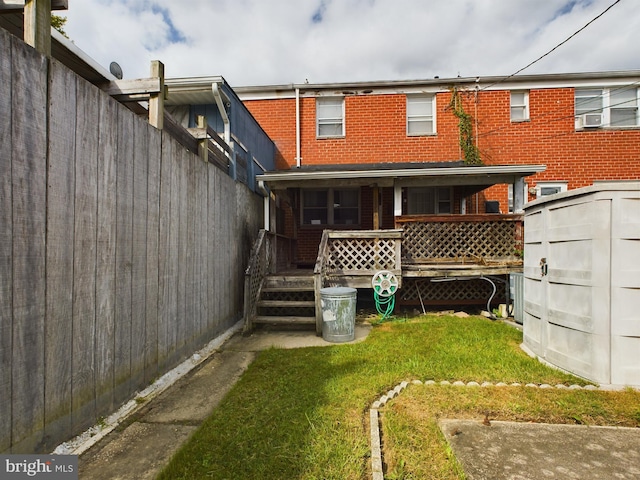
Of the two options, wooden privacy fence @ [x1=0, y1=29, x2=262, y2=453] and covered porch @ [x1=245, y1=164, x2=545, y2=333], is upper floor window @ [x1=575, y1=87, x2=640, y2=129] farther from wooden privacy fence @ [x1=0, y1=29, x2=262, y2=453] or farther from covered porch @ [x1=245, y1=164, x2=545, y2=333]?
wooden privacy fence @ [x1=0, y1=29, x2=262, y2=453]

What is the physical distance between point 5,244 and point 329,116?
37.2 ft

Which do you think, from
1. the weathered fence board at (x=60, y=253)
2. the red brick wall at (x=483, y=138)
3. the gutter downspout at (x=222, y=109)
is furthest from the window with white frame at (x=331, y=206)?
the weathered fence board at (x=60, y=253)

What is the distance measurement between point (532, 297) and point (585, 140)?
9.58 meters

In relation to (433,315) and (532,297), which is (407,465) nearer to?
(532,297)

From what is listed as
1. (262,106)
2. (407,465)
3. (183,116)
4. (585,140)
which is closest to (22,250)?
(407,465)

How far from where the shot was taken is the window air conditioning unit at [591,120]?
11023mm

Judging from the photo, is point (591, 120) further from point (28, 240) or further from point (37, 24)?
point (28, 240)

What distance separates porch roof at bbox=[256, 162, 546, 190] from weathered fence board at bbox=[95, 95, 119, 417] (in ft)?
16.9

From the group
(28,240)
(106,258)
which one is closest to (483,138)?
(106,258)

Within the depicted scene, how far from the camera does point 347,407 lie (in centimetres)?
328

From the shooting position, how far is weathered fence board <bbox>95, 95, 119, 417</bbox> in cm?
296

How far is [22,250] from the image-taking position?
220 centimetres

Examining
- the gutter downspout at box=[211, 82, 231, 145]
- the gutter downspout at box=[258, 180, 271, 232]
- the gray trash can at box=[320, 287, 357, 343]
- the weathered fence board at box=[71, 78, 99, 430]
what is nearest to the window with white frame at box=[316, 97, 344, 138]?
the gutter downspout at box=[258, 180, 271, 232]

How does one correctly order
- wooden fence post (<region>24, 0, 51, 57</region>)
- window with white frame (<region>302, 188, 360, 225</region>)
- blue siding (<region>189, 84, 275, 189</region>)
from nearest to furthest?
wooden fence post (<region>24, 0, 51, 57</region>) < blue siding (<region>189, 84, 275, 189</region>) < window with white frame (<region>302, 188, 360, 225</region>)
